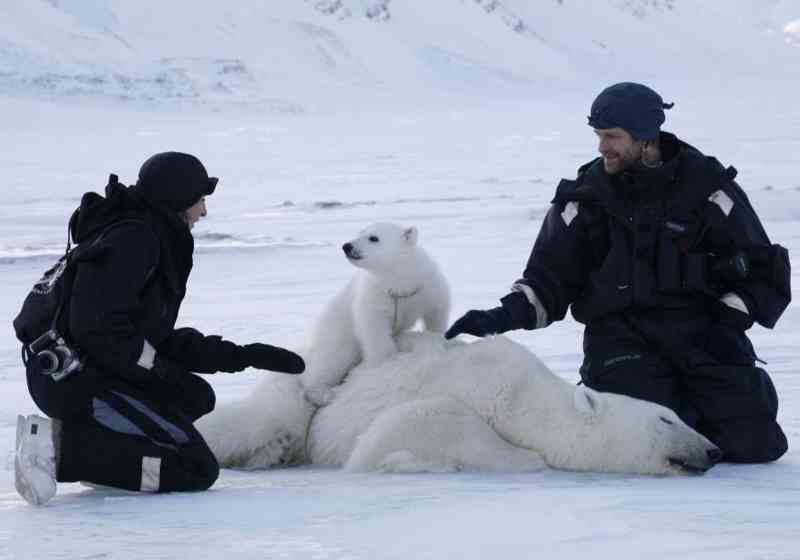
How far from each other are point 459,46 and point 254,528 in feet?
300

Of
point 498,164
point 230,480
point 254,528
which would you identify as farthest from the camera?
point 498,164

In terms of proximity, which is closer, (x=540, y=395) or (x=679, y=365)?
(x=540, y=395)

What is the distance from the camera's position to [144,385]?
3.56m

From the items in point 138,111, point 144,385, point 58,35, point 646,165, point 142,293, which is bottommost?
point 144,385

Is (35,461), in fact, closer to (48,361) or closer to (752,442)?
(48,361)

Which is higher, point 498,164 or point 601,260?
point 498,164

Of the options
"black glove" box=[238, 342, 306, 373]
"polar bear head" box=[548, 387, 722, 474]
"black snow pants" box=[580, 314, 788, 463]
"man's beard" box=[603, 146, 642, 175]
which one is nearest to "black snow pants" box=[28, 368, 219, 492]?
"black glove" box=[238, 342, 306, 373]

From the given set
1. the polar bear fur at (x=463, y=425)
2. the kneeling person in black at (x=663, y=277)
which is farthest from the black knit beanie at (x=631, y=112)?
the polar bear fur at (x=463, y=425)

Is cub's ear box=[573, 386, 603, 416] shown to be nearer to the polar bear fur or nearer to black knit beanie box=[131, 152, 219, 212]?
the polar bear fur

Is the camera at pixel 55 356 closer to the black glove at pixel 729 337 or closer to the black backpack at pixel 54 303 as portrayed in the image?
the black backpack at pixel 54 303

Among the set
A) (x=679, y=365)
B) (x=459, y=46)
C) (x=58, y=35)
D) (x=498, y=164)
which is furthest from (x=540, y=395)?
(x=459, y=46)

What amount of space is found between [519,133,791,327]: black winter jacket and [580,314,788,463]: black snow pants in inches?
2.8

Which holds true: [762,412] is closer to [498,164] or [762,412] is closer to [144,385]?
[144,385]

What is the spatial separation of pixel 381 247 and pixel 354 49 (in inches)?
3161
